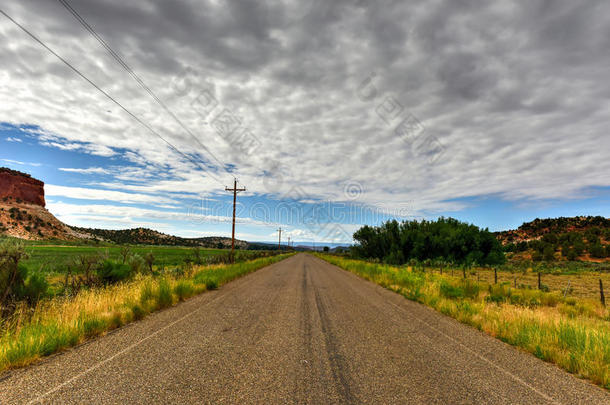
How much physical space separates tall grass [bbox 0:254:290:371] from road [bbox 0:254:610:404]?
15.1 inches

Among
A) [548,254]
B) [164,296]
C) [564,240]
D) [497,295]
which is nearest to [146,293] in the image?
[164,296]

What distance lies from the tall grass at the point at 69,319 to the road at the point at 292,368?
385 mm

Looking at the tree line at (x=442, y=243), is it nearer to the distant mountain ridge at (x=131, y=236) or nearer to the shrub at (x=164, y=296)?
the shrub at (x=164, y=296)

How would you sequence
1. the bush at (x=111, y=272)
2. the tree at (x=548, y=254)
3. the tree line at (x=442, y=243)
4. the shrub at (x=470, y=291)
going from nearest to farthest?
the bush at (x=111, y=272) < the shrub at (x=470, y=291) < the tree line at (x=442, y=243) < the tree at (x=548, y=254)

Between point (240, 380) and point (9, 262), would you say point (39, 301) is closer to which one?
point (9, 262)

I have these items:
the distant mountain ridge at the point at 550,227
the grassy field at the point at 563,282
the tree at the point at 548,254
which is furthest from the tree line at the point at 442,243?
the distant mountain ridge at the point at 550,227

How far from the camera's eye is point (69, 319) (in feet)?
22.8

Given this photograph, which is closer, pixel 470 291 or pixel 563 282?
pixel 470 291

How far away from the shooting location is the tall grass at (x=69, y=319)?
17.1 feet

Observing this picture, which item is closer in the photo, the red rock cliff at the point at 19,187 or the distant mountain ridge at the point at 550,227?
the distant mountain ridge at the point at 550,227

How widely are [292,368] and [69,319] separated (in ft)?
18.6

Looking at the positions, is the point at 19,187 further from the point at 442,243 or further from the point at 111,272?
the point at 442,243

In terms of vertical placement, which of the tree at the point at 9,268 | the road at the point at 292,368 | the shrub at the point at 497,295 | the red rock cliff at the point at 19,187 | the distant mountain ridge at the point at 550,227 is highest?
the red rock cliff at the point at 19,187

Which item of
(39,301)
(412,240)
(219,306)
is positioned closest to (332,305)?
(219,306)
